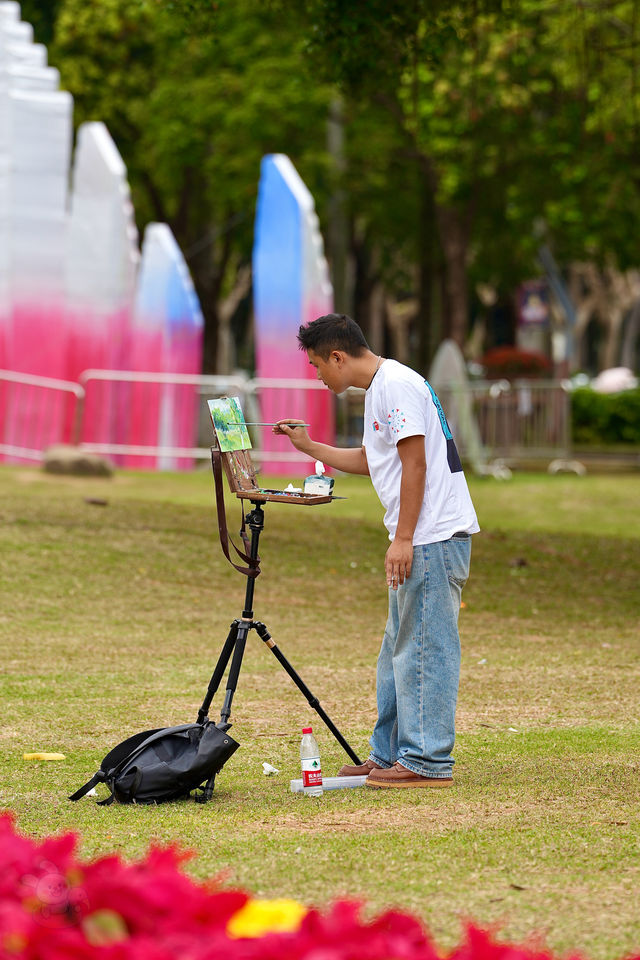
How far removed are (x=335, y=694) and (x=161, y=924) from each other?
4.92 metres

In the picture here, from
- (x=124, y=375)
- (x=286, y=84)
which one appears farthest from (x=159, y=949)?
(x=286, y=84)

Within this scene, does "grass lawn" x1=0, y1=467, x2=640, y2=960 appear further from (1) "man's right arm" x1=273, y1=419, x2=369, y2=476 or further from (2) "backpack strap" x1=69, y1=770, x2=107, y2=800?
(1) "man's right arm" x1=273, y1=419, x2=369, y2=476

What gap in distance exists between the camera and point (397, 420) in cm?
524

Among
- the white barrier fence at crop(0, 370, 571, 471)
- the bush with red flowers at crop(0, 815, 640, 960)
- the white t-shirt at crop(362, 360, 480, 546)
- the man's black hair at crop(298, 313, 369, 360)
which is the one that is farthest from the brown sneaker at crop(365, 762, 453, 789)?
the white barrier fence at crop(0, 370, 571, 471)

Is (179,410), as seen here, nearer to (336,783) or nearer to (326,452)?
(326,452)

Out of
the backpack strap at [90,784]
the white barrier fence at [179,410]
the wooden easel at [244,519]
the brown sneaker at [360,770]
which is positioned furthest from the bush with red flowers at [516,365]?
the backpack strap at [90,784]

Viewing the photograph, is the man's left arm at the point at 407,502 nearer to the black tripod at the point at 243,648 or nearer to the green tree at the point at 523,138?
the black tripod at the point at 243,648

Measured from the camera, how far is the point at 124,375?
1720cm

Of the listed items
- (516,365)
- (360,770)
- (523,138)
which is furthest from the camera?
(516,365)

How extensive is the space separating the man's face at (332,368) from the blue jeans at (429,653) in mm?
693

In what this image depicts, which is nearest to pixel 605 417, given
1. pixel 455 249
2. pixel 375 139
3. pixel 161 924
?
pixel 455 249

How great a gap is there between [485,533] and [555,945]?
10160mm

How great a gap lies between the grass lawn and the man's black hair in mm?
1681

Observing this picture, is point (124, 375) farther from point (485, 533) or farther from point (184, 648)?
point (184, 648)
